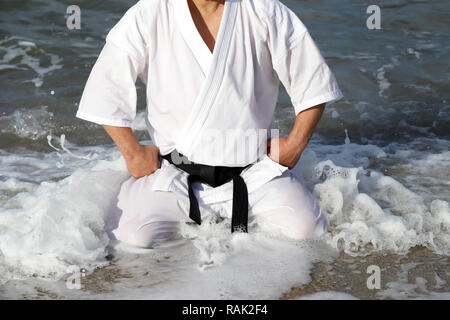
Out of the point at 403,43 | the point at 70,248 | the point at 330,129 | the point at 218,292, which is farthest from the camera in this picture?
the point at 403,43

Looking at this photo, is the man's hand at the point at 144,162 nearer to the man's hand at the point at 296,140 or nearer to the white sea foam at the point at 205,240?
the white sea foam at the point at 205,240

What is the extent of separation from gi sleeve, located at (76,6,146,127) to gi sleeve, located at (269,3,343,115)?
2.03ft

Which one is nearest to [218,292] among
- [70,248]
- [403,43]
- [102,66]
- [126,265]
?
[126,265]

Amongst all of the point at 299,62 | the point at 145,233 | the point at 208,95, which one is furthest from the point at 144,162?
the point at 299,62

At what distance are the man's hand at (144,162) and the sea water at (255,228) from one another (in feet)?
0.59

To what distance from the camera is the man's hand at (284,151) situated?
3303mm

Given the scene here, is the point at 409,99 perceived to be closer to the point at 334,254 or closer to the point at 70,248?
the point at 334,254

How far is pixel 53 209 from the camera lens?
10.7ft

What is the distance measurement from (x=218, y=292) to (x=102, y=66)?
1147mm

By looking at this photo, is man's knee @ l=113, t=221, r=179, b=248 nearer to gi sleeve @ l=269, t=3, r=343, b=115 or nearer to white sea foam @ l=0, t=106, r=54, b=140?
gi sleeve @ l=269, t=3, r=343, b=115

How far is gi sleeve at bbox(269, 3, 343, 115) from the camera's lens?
3156mm

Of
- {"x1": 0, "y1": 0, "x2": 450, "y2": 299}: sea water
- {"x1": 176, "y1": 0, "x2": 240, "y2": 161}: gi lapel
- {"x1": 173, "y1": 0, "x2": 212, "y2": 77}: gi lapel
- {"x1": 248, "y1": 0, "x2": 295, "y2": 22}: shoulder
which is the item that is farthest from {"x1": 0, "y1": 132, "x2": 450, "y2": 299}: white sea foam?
{"x1": 248, "y1": 0, "x2": 295, "y2": 22}: shoulder

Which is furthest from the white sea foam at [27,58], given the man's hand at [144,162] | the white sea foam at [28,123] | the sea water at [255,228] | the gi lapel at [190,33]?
the gi lapel at [190,33]

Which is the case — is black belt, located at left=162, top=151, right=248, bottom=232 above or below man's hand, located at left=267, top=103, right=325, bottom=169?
below
